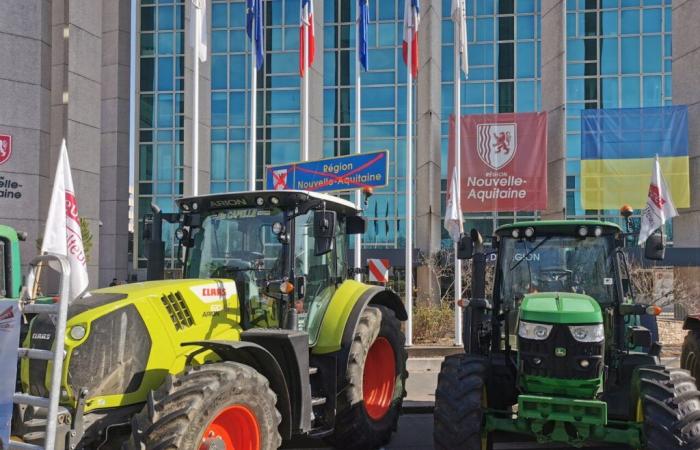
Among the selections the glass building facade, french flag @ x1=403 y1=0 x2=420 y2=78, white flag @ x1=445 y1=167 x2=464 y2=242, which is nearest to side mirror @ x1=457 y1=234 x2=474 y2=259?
white flag @ x1=445 y1=167 x2=464 y2=242

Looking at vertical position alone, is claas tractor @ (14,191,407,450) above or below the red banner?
below

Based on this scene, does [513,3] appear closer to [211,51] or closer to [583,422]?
[211,51]

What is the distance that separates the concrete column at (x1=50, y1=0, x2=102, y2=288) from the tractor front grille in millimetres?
20346

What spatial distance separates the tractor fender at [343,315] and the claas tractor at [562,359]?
3.45 feet

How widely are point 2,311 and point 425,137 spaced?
21.7 meters

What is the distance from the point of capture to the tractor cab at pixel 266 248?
18.1 ft

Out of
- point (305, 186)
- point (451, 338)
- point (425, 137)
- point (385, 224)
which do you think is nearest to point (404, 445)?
point (451, 338)

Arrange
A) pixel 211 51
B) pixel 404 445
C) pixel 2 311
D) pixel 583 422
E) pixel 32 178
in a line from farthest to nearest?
1. pixel 211 51
2. pixel 32 178
3. pixel 404 445
4. pixel 583 422
5. pixel 2 311

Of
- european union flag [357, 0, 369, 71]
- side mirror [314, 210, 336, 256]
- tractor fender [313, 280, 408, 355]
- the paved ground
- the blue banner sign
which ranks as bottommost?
the paved ground

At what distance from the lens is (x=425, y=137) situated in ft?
79.6

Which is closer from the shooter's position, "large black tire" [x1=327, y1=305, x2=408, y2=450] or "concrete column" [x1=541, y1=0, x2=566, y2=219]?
"large black tire" [x1=327, y1=305, x2=408, y2=450]

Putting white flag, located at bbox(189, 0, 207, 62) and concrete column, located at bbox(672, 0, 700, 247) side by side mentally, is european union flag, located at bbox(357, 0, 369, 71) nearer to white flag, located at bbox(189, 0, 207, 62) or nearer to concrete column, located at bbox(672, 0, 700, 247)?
white flag, located at bbox(189, 0, 207, 62)

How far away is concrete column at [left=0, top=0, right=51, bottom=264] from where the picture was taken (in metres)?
19.5

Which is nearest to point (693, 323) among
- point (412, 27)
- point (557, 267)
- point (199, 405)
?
point (557, 267)
